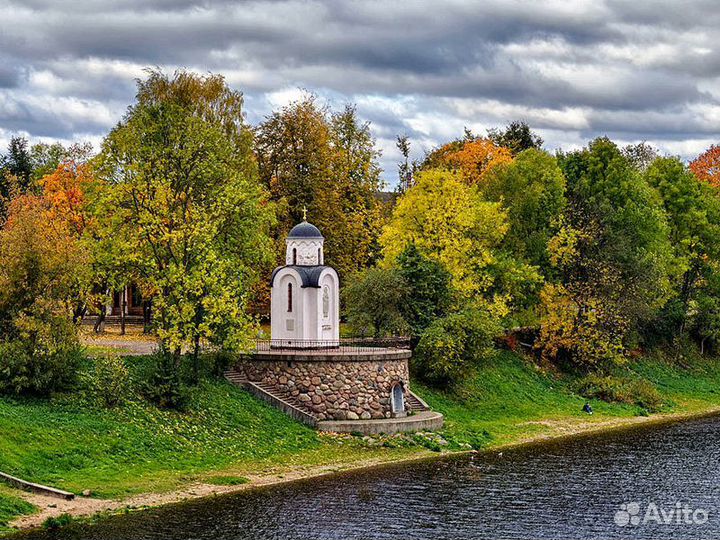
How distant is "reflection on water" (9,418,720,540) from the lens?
3306 centimetres

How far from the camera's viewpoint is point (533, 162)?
6925cm

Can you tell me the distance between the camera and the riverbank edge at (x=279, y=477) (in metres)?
33.6

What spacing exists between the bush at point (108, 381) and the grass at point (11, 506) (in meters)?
9.48

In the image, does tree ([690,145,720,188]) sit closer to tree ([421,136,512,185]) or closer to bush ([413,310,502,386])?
tree ([421,136,512,185])

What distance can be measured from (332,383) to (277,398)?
259cm

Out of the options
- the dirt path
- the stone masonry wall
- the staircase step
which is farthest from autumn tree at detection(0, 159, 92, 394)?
the stone masonry wall

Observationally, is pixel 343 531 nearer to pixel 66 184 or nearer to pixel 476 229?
pixel 476 229

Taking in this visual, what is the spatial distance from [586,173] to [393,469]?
118 feet

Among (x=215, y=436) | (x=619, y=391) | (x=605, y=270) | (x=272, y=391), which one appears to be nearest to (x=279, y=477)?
(x=215, y=436)

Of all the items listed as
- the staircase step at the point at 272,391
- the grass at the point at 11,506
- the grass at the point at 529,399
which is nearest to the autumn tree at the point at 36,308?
the grass at the point at 11,506

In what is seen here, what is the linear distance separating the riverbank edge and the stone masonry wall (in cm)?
420

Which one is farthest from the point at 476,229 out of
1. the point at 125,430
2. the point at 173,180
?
the point at 125,430

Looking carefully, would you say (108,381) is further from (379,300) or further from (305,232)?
(379,300)

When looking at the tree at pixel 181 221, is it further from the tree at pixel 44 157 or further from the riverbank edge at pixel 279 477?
the tree at pixel 44 157
